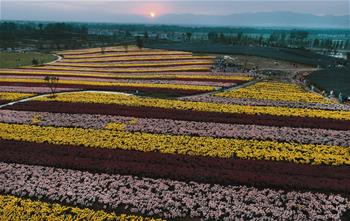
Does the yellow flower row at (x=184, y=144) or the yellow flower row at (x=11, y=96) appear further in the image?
the yellow flower row at (x=11, y=96)

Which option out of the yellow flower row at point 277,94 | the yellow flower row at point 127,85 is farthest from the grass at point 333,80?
the yellow flower row at point 127,85

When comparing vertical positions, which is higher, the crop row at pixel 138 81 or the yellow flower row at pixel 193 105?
the yellow flower row at pixel 193 105

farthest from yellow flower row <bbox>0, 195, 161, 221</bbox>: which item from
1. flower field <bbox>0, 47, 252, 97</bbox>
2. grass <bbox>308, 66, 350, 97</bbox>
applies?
grass <bbox>308, 66, 350, 97</bbox>

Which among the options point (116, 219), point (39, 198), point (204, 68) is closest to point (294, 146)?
point (116, 219)

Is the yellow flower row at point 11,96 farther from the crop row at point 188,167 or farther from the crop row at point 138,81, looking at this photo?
the crop row at point 188,167

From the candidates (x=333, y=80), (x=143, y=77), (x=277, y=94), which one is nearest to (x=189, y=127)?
(x=277, y=94)

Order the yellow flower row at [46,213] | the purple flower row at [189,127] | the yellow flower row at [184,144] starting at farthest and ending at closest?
the purple flower row at [189,127]
the yellow flower row at [184,144]
the yellow flower row at [46,213]

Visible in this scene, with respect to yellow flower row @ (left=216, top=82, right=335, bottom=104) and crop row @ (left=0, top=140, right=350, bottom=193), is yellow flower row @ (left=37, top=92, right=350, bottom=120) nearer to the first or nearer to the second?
yellow flower row @ (left=216, top=82, right=335, bottom=104)
